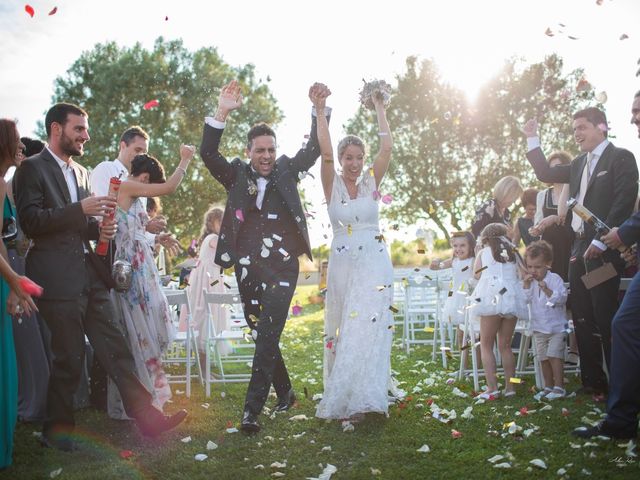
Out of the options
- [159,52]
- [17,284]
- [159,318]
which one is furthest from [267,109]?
[17,284]

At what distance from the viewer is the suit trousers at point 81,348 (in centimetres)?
461

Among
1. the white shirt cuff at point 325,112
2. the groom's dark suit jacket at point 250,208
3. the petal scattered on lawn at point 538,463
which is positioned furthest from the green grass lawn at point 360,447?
the white shirt cuff at point 325,112

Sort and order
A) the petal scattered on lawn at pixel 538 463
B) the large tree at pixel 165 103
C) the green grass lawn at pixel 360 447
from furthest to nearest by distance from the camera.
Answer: the large tree at pixel 165 103, the green grass lawn at pixel 360 447, the petal scattered on lawn at pixel 538 463

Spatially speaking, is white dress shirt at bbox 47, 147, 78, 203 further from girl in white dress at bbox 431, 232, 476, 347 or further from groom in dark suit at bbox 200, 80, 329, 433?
girl in white dress at bbox 431, 232, 476, 347

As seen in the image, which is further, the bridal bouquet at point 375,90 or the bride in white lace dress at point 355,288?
the bridal bouquet at point 375,90

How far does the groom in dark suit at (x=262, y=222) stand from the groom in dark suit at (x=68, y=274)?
1008mm

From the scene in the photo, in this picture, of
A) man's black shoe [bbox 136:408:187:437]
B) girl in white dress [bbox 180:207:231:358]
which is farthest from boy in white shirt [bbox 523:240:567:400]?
girl in white dress [bbox 180:207:231:358]

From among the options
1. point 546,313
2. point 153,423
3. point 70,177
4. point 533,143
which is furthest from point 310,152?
point 546,313

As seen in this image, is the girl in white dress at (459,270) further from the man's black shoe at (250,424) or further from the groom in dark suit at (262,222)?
the man's black shoe at (250,424)

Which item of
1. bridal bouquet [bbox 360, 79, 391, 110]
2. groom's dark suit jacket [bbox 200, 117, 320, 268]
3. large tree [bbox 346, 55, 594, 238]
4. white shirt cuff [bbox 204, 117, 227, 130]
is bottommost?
groom's dark suit jacket [bbox 200, 117, 320, 268]

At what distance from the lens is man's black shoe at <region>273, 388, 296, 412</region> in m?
5.82

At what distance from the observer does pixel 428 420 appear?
5.33m

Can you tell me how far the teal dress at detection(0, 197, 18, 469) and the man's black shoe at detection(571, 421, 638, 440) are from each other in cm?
386

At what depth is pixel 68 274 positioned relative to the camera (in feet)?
15.1
